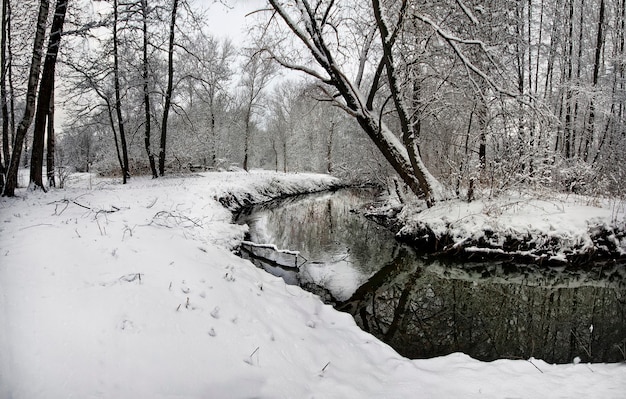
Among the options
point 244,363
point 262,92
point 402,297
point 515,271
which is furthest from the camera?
point 262,92

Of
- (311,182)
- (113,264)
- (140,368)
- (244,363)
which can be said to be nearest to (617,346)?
(244,363)

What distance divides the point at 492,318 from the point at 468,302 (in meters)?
0.62

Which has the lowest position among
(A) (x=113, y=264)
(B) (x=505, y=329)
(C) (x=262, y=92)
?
(B) (x=505, y=329)

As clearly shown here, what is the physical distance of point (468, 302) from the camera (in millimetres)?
6188

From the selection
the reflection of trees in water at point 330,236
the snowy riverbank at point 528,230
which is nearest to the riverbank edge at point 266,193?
the reflection of trees in water at point 330,236

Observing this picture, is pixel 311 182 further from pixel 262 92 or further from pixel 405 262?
pixel 405 262

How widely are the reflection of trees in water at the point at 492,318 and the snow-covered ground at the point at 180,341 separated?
125 centimetres

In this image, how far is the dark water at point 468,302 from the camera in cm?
476

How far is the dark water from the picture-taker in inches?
187

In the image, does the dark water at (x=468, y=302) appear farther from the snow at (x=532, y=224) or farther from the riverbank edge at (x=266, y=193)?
the riverbank edge at (x=266, y=193)

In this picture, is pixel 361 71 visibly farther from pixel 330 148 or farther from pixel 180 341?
pixel 330 148

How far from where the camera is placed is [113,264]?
12.4 ft

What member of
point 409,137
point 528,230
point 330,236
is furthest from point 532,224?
point 330,236

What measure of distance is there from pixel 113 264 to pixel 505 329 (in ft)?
18.8
